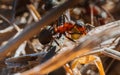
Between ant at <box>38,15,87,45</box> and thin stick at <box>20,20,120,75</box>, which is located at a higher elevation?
ant at <box>38,15,87,45</box>

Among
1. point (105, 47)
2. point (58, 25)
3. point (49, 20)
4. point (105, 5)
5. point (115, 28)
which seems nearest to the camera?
point (49, 20)

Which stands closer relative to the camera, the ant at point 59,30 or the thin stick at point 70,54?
the thin stick at point 70,54

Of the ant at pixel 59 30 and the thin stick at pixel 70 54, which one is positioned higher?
the ant at pixel 59 30

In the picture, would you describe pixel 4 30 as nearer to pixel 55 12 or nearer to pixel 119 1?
pixel 119 1

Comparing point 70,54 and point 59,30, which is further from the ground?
point 59,30

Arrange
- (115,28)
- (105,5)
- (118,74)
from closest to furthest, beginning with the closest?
(115,28) < (118,74) < (105,5)

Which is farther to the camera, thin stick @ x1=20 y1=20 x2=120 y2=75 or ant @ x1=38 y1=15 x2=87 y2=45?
ant @ x1=38 y1=15 x2=87 y2=45

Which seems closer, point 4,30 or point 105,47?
point 105,47

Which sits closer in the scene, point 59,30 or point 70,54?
point 70,54

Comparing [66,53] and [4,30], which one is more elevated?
[4,30]

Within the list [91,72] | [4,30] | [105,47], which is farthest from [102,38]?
[4,30]

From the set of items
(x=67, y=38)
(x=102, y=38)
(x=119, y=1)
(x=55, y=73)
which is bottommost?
(x=102, y=38)
